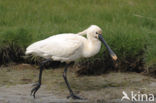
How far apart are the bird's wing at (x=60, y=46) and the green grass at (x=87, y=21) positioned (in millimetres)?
985

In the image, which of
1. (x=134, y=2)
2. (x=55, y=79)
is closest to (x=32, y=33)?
(x=55, y=79)

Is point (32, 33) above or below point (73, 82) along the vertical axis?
above

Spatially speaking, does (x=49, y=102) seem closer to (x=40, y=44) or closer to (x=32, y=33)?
(x=40, y=44)

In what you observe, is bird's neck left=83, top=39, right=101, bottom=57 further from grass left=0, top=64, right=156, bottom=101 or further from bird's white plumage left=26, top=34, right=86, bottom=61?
grass left=0, top=64, right=156, bottom=101

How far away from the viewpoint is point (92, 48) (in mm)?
6652

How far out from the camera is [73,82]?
724 cm

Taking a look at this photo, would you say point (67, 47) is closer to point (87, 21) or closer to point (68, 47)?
point (68, 47)

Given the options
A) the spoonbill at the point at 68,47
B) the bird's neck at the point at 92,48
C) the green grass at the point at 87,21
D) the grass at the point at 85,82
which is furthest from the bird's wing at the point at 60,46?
the green grass at the point at 87,21

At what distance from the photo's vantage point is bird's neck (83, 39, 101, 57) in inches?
262

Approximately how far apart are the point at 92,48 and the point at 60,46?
0.49 metres

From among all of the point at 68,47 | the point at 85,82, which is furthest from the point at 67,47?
the point at 85,82

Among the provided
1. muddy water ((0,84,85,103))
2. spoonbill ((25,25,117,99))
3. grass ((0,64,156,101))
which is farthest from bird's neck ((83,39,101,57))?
muddy water ((0,84,85,103))

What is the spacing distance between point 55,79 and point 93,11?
3.14 m

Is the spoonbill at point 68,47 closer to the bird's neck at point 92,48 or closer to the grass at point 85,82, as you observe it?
the bird's neck at point 92,48
